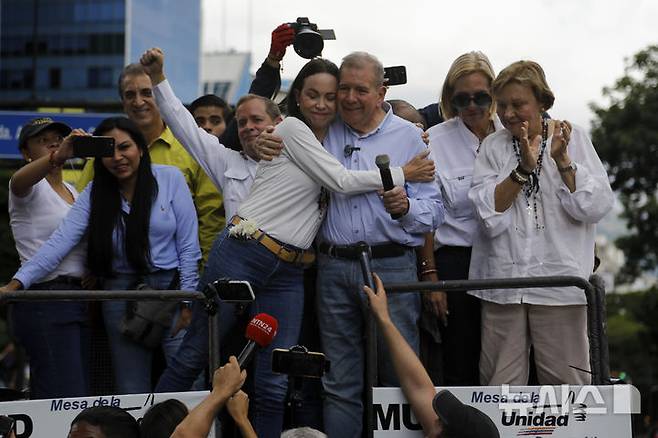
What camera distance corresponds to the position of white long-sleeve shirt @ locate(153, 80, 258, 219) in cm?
715

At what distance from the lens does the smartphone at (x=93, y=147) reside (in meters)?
6.73

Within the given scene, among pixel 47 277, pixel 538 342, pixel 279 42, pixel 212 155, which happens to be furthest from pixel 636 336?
pixel 47 277

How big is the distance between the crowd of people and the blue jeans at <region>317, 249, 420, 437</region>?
11mm

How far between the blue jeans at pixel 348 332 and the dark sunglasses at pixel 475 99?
1248 millimetres

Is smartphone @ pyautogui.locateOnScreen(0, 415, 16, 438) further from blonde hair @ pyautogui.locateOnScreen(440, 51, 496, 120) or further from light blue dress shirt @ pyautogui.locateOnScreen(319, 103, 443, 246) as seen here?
blonde hair @ pyautogui.locateOnScreen(440, 51, 496, 120)

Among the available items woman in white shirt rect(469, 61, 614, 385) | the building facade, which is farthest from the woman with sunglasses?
the building facade

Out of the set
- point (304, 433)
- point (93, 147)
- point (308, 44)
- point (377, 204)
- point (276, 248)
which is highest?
point (308, 44)

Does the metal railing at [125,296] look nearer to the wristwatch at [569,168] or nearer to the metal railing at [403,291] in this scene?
the metal railing at [403,291]

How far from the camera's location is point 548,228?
648 cm

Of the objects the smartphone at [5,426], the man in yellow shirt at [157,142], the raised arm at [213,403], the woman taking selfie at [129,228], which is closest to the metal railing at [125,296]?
the raised arm at [213,403]

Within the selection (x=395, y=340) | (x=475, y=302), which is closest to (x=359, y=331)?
(x=395, y=340)

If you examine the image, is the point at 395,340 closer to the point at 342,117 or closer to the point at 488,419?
the point at 488,419

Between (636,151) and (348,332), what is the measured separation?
71.9 ft

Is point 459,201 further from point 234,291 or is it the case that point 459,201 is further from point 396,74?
point 234,291
